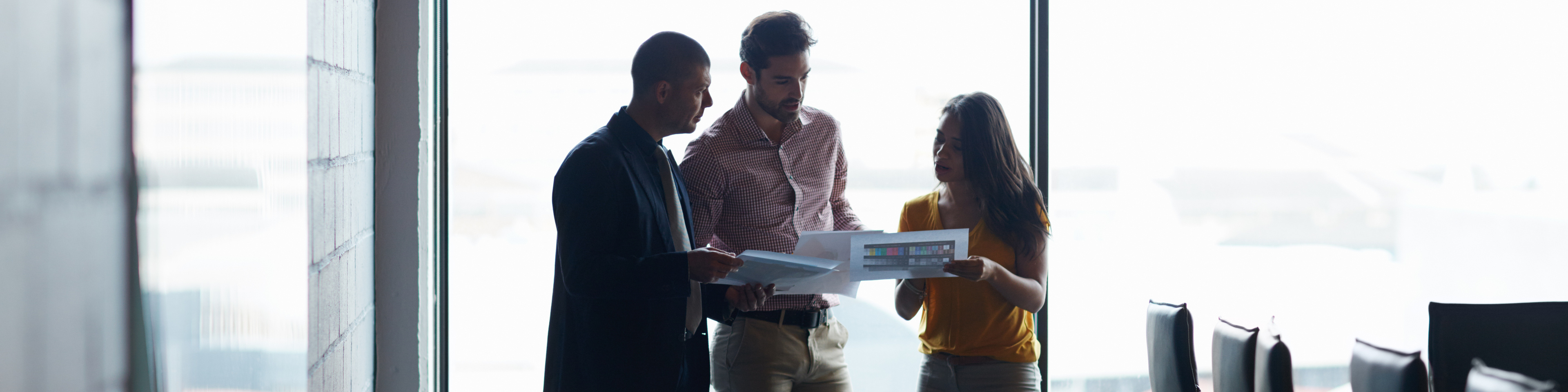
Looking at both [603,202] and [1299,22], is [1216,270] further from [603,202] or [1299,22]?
[603,202]

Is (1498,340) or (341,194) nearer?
(341,194)

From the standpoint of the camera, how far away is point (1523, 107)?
314 centimetres

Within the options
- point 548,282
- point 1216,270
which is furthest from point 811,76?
point 1216,270

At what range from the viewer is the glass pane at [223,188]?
80 cm

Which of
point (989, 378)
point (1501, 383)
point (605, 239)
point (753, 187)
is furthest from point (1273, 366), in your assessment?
point (605, 239)

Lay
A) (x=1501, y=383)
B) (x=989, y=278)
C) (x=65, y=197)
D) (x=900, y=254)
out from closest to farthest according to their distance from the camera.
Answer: (x=65, y=197) < (x=1501, y=383) < (x=900, y=254) < (x=989, y=278)

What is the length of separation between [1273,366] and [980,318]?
573mm

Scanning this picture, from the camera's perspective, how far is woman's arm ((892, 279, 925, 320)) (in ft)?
6.41

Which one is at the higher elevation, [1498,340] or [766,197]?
[766,197]

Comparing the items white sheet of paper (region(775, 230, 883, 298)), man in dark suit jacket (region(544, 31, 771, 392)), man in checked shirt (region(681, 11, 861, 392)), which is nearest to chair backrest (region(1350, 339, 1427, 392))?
white sheet of paper (region(775, 230, 883, 298))

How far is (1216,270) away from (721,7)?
6.06ft

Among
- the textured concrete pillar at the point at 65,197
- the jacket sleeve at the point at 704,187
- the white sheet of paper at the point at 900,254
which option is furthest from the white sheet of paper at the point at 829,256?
the textured concrete pillar at the point at 65,197

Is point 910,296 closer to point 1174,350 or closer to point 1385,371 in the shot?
point 1174,350

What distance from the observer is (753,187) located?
6.27 ft
